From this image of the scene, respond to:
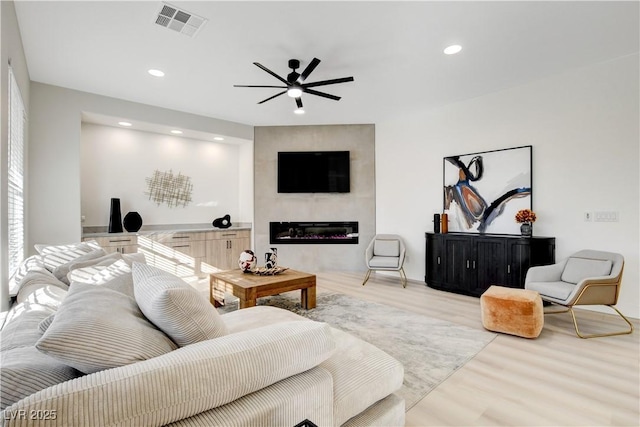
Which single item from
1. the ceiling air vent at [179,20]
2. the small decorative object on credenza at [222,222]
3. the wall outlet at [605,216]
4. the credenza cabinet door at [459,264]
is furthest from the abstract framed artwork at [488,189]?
the small decorative object on credenza at [222,222]

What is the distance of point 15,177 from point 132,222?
2325mm

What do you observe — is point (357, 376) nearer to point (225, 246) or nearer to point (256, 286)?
point (256, 286)

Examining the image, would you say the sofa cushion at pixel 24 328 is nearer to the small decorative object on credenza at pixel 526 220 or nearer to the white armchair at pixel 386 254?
the white armchair at pixel 386 254

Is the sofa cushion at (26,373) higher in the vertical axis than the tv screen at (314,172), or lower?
lower

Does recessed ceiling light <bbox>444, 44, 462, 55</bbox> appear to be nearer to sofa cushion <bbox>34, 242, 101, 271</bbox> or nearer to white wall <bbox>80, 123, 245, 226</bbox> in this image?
sofa cushion <bbox>34, 242, 101, 271</bbox>

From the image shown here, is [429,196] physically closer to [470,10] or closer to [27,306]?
[470,10]

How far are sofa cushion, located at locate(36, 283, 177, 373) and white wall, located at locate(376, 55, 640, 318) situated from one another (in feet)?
14.5

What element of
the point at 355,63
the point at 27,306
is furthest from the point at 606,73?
the point at 27,306

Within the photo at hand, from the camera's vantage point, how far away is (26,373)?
82cm

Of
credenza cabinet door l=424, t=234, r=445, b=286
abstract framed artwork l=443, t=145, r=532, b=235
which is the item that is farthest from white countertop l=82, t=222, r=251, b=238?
abstract framed artwork l=443, t=145, r=532, b=235

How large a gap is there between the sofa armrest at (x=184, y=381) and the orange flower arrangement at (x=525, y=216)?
3630 millimetres

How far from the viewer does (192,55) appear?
3.30 m

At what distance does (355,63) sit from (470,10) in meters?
1.26

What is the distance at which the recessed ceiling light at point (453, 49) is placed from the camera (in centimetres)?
310
